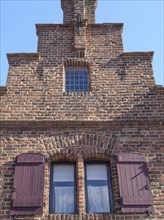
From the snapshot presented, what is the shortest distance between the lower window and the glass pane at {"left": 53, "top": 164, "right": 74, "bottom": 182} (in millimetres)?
359

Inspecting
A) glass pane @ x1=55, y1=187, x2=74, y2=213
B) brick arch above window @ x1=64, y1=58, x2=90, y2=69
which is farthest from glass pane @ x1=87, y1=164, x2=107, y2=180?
brick arch above window @ x1=64, y1=58, x2=90, y2=69

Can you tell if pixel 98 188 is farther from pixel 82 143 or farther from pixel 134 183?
pixel 82 143

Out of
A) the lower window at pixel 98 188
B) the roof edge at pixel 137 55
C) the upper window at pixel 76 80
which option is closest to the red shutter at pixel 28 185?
the lower window at pixel 98 188

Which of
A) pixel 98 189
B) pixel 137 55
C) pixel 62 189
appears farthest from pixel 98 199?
pixel 137 55

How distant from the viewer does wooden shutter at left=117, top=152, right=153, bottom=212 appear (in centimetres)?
816

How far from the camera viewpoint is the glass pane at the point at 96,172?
351 inches

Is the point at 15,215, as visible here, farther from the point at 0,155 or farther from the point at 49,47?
the point at 49,47

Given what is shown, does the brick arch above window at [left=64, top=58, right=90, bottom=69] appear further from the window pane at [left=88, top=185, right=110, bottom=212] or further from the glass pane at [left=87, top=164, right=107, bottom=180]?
the window pane at [left=88, top=185, right=110, bottom=212]

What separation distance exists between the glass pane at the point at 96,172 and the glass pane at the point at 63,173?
0.39 metres

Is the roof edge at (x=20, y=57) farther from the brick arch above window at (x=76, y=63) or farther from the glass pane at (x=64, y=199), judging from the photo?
the glass pane at (x=64, y=199)

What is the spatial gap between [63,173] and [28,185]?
92 centimetres

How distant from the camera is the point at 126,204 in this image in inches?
321

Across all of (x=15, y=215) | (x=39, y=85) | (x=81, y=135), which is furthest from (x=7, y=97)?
(x=15, y=215)

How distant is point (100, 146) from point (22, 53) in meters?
3.69
